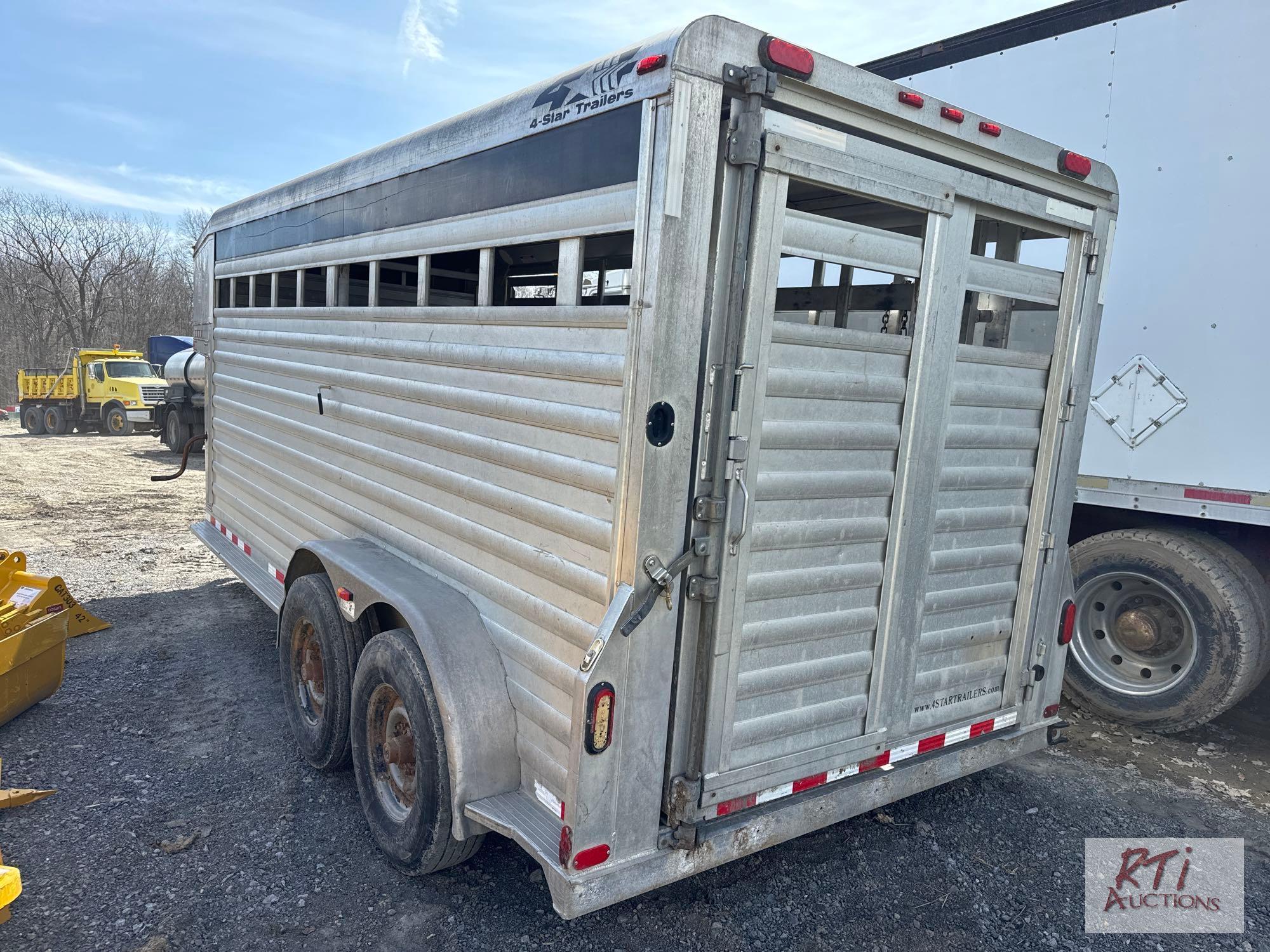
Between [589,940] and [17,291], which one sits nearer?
[589,940]

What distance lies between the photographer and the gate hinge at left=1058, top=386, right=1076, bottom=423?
11.4ft

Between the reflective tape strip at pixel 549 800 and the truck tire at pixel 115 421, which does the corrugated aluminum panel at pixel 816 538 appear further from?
the truck tire at pixel 115 421

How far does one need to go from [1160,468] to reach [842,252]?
119 inches

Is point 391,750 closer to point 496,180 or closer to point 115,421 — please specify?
point 496,180

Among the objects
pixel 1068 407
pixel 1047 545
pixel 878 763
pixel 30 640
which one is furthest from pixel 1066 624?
pixel 30 640

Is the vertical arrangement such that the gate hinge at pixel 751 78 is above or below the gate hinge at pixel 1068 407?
above

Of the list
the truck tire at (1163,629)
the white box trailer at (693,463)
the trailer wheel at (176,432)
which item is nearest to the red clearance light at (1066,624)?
the white box trailer at (693,463)

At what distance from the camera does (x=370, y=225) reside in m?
3.90

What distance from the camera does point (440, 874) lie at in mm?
3205

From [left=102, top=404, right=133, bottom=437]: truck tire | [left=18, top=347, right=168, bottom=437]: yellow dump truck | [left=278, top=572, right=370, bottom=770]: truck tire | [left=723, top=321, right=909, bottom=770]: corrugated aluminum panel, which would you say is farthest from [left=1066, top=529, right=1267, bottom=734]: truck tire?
[left=102, top=404, right=133, bottom=437]: truck tire

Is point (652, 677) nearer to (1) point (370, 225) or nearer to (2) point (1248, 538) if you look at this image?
(1) point (370, 225)

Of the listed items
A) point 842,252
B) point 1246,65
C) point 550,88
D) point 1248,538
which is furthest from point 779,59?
point 1248,538

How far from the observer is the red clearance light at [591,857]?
238cm

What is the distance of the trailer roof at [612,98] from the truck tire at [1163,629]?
2299mm
